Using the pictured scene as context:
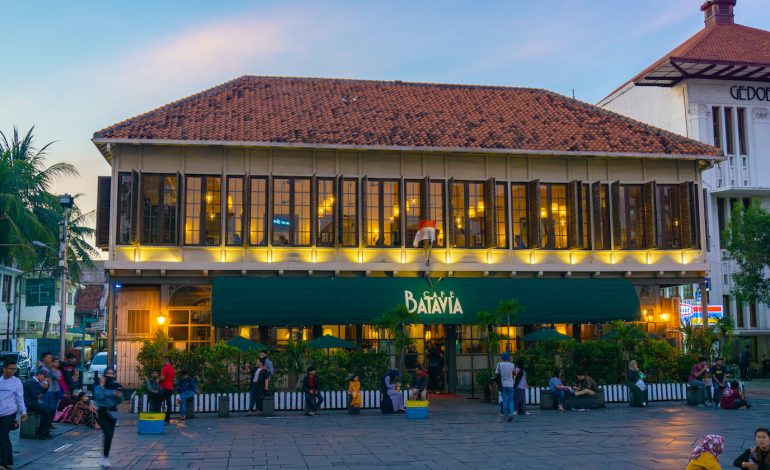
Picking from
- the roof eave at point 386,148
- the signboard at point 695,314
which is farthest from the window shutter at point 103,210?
the signboard at point 695,314

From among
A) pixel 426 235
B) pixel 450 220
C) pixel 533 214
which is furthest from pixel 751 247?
pixel 426 235

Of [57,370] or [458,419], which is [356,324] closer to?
[458,419]

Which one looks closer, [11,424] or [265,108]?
[11,424]

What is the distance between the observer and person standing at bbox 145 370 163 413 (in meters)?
21.0

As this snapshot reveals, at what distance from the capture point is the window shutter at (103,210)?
27625 mm

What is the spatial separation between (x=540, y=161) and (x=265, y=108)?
11.0 metres

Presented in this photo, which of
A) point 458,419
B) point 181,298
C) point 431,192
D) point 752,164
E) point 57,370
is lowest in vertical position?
point 458,419

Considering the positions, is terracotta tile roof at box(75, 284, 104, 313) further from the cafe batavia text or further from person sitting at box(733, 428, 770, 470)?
person sitting at box(733, 428, 770, 470)

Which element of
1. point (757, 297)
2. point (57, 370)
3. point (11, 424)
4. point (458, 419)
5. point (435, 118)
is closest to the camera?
point (11, 424)

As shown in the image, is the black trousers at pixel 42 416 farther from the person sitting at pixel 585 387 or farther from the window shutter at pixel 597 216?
the window shutter at pixel 597 216

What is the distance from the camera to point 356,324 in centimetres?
2741

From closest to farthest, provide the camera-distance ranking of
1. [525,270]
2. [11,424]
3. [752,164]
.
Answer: [11,424] → [525,270] → [752,164]

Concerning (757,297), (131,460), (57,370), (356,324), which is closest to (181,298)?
(356,324)

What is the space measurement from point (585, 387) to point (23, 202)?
1398 inches
